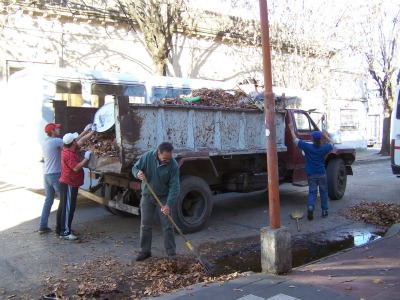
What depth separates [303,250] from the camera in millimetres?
6203

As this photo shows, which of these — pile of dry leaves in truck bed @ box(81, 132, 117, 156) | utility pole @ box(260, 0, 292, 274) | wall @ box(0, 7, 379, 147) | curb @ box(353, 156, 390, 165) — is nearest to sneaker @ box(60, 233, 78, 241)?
pile of dry leaves in truck bed @ box(81, 132, 117, 156)

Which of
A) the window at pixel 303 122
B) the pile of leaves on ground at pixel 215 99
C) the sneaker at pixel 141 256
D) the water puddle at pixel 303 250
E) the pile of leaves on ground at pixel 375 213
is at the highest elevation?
the pile of leaves on ground at pixel 215 99

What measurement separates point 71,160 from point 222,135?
2691 mm

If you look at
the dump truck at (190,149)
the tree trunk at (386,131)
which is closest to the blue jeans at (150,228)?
the dump truck at (190,149)

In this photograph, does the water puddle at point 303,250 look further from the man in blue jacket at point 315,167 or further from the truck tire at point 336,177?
the truck tire at point 336,177

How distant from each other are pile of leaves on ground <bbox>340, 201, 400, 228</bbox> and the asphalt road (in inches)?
10.5

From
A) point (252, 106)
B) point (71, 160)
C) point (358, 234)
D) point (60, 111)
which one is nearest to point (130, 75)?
point (60, 111)

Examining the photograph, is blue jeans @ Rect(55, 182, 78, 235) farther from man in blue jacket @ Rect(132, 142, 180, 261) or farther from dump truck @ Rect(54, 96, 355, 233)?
man in blue jacket @ Rect(132, 142, 180, 261)

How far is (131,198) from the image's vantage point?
281 inches

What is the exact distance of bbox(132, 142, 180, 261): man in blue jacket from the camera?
536 cm

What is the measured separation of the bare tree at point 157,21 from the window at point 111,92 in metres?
4.55

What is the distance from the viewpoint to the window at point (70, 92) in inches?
352

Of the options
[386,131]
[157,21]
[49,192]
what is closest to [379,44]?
[386,131]

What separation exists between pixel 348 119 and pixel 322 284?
25.3 metres
